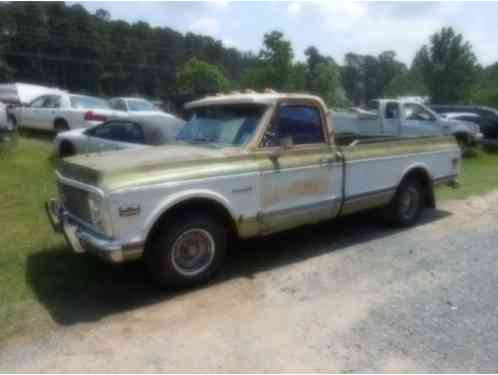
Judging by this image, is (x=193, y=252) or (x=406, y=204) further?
(x=406, y=204)

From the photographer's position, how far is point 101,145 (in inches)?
341

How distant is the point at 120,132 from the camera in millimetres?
8539

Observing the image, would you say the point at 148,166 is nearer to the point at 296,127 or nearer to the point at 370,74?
the point at 296,127

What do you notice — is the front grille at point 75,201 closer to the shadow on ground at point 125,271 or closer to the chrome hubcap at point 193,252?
the shadow on ground at point 125,271

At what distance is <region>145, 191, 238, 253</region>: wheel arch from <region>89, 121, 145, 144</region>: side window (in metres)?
3.95

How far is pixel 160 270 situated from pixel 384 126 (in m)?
11.2

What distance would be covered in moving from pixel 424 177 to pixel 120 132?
5733mm

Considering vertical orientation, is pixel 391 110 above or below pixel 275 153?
above

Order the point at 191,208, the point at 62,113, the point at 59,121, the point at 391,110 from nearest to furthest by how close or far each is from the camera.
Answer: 1. the point at 191,208
2. the point at 62,113
3. the point at 59,121
4. the point at 391,110

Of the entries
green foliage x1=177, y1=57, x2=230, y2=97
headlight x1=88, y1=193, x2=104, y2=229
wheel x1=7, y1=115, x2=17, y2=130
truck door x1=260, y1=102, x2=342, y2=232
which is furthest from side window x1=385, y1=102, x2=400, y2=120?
green foliage x1=177, y1=57, x2=230, y2=97

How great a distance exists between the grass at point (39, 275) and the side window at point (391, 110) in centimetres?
1031

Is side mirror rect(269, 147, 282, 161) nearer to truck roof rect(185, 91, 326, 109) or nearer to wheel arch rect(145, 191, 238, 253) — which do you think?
truck roof rect(185, 91, 326, 109)

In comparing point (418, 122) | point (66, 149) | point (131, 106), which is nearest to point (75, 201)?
point (66, 149)

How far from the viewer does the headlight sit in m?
3.76
